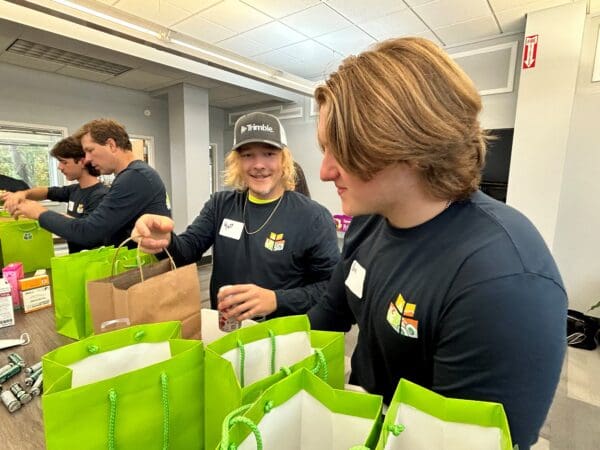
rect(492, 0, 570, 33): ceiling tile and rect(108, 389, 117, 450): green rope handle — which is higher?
rect(492, 0, 570, 33): ceiling tile

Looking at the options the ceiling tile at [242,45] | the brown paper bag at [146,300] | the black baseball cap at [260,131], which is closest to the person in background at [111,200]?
the black baseball cap at [260,131]

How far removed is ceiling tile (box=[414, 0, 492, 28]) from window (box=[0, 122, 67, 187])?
5.02 meters

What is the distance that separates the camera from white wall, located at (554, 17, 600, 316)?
322cm

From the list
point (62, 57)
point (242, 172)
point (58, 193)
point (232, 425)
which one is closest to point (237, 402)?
point (232, 425)

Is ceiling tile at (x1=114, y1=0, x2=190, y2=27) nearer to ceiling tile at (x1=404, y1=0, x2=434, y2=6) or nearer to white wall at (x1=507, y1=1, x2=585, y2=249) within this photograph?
ceiling tile at (x1=404, y1=0, x2=434, y2=6)

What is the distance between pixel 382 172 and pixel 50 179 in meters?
5.72

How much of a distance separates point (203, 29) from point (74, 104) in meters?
2.63

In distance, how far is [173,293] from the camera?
3.11 ft

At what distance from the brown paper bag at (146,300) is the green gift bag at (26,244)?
1.24m

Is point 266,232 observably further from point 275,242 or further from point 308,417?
point 308,417

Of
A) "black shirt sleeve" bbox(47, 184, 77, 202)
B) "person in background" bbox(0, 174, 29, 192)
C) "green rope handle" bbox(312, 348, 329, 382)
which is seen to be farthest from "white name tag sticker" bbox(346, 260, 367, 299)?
"person in background" bbox(0, 174, 29, 192)

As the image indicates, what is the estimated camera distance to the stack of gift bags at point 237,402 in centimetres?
46

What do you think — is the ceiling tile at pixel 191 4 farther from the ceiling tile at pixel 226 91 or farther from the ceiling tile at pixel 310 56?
the ceiling tile at pixel 226 91

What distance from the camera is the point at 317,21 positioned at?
345 centimetres
